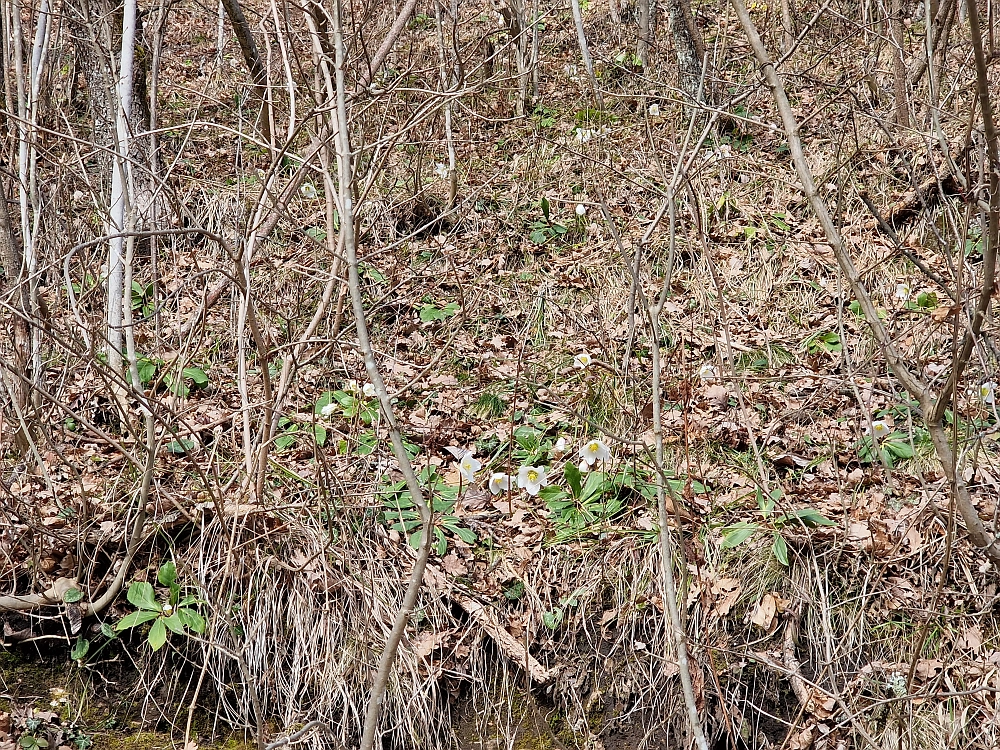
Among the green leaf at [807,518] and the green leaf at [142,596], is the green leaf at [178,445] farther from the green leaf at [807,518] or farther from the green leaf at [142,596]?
the green leaf at [807,518]

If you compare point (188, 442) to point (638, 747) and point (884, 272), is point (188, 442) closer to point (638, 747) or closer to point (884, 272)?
point (638, 747)

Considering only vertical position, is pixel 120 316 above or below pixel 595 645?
above

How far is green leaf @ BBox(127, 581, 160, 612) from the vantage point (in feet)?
9.74

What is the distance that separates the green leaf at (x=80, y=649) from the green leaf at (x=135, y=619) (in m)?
0.13

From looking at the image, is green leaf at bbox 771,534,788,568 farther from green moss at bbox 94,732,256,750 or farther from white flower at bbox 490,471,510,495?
green moss at bbox 94,732,256,750

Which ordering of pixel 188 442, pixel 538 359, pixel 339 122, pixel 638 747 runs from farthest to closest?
pixel 538 359
pixel 188 442
pixel 638 747
pixel 339 122

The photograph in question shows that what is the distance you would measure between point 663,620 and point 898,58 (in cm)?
348

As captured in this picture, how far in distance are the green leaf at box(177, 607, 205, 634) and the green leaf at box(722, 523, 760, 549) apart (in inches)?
71.9

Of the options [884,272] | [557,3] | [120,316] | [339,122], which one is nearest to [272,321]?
[120,316]

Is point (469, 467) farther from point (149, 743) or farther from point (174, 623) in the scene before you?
point (149, 743)

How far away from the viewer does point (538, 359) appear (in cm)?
416

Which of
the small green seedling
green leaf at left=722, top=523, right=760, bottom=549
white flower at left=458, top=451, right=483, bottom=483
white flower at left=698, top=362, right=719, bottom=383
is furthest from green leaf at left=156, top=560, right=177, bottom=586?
white flower at left=698, top=362, right=719, bottom=383

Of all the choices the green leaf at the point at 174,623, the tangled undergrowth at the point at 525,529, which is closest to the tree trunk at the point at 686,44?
the tangled undergrowth at the point at 525,529

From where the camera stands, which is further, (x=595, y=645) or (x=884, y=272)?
(x=884, y=272)
